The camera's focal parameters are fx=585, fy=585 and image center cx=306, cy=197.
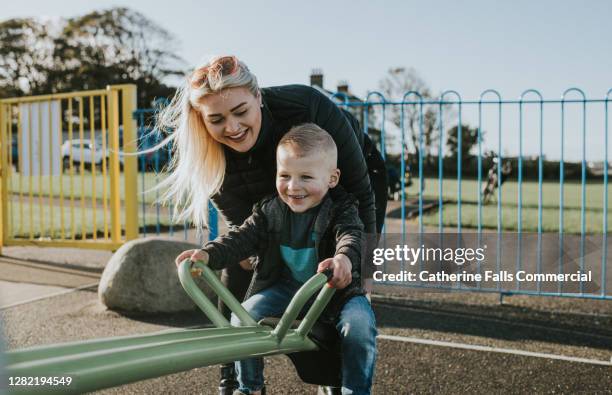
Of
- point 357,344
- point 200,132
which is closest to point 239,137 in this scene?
point 200,132

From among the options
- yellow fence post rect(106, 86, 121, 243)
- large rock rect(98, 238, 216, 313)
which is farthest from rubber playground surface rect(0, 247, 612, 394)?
yellow fence post rect(106, 86, 121, 243)

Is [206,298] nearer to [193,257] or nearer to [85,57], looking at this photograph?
[193,257]

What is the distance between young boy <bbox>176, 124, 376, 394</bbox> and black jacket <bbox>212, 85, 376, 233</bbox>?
0.45 feet

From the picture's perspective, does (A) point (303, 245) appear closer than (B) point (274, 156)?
Yes

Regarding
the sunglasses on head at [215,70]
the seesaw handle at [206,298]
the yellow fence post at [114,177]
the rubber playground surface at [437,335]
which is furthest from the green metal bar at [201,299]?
the yellow fence post at [114,177]

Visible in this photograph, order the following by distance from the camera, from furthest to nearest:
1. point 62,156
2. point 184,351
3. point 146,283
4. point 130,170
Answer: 1. point 62,156
2. point 130,170
3. point 146,283
4. point 184,351

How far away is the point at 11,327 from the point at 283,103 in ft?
10.1

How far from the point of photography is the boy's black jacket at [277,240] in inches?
82.4

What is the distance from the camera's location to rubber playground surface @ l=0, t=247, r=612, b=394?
318cm

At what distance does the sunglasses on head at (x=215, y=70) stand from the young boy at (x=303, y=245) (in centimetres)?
33

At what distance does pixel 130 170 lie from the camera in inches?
261

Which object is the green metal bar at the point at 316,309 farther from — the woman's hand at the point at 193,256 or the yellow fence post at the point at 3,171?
the yellow fence post at the point at 3,171

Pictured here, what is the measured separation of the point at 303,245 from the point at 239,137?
486mm

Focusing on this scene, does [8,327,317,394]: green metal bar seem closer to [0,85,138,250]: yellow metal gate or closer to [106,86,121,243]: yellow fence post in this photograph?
[0,85,138,250]: yellow metal gate
